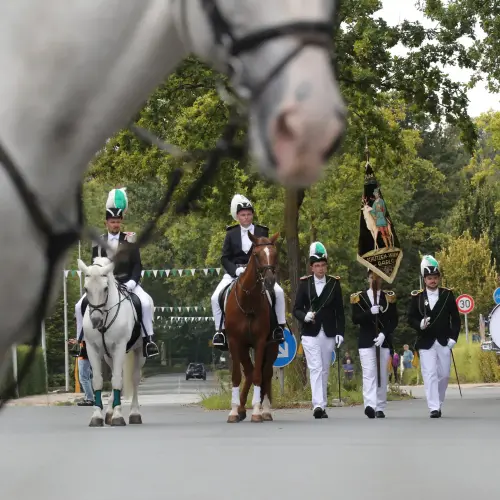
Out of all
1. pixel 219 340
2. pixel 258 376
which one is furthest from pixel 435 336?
pixel 219 340

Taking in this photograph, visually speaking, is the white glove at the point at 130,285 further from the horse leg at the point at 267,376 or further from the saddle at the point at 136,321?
the horse leg at the point at 267,376

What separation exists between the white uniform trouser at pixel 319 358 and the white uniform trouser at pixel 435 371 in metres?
1.27

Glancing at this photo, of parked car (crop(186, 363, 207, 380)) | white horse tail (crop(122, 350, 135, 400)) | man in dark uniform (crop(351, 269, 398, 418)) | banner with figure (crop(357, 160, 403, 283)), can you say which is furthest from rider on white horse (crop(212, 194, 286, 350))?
parked car (crop(186, 363, 207, 380))

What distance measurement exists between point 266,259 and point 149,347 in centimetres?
170

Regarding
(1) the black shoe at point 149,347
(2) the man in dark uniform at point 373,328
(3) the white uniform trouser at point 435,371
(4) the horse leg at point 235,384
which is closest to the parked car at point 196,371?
(2) the man in dark uniform at point 373,328

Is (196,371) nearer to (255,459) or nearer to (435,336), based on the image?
(435,336)

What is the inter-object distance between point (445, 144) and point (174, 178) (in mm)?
92306

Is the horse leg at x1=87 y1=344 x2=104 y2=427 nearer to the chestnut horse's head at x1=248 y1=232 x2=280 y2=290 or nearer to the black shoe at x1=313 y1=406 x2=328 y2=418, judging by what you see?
the chestnut horse's head at x1=248 y1=232 x2=280 y2=290

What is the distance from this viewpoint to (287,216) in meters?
3.61

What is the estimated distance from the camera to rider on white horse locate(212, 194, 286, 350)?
770 inches

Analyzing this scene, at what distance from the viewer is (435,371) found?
2123cm

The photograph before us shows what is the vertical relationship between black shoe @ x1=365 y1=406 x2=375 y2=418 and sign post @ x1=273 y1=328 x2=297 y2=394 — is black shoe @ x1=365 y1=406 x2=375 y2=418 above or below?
below

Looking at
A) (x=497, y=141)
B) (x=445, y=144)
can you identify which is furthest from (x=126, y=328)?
(x=445, y=144)

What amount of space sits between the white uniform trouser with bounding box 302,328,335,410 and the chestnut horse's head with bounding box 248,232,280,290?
285 cm
